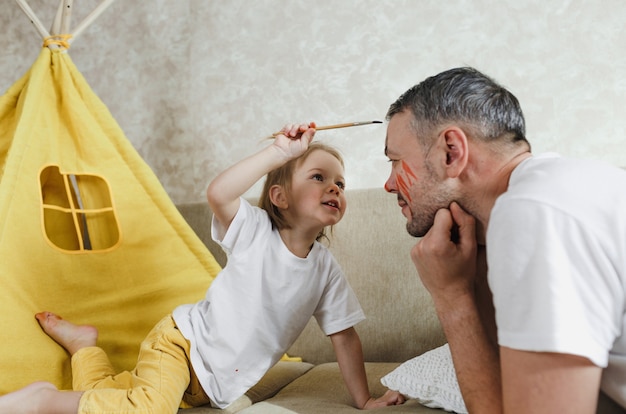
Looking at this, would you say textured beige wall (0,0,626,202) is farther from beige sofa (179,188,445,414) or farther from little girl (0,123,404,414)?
little girl (0,123,404,414)

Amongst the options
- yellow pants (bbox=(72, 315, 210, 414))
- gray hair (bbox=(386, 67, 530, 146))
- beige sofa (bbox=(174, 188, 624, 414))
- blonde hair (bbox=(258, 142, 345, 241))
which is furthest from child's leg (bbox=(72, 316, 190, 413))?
gray hair (bbox=(386, 67, 530, 146))

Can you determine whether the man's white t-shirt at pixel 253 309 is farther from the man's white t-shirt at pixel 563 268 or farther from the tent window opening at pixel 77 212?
the man's white t-shirt at pixel 563 268

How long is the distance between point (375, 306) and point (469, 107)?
91 centimetres

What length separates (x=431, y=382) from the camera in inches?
54.7

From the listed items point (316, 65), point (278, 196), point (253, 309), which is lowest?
point (253, 309)

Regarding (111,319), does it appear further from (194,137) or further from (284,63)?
(284,63)

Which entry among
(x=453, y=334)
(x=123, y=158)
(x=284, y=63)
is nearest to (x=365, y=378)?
(x=453, y=334)

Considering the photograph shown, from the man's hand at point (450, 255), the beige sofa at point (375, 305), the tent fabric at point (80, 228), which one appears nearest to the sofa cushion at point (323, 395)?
the beige sofa at point (375, 305)

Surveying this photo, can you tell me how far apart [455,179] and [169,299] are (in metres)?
1.11

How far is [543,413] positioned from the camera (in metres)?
0.82

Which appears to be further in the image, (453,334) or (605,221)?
(453,334)

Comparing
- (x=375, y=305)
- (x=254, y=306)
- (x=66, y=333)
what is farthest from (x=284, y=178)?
(x=66, y=333)

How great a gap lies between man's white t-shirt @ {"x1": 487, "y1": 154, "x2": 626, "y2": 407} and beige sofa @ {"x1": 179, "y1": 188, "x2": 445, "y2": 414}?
95cm

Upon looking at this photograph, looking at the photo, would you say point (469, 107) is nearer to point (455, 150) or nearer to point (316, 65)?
point (455, 150)
